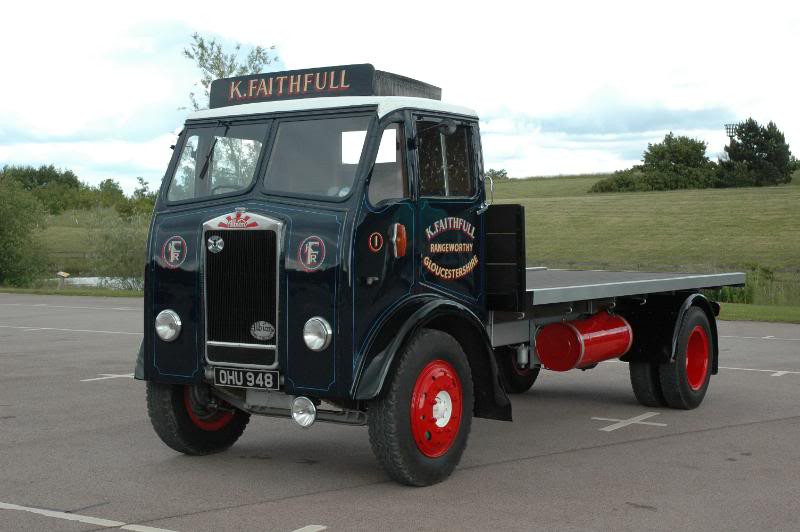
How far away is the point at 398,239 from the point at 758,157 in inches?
3292

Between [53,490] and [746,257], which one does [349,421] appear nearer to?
[53,490]

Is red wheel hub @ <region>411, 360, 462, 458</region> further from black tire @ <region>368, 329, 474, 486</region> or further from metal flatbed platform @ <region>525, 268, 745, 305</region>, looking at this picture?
metal flatbed platform @ <region>525, 268, 745, 305</region>

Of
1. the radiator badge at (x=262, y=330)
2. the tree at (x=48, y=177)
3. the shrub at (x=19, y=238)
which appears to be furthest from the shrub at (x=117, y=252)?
the tree at (x=48, y=177)

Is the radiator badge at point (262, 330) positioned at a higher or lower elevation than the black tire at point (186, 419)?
higher

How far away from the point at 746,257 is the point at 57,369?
132 ft

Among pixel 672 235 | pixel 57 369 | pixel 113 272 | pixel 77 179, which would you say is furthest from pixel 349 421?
pixel 77 179

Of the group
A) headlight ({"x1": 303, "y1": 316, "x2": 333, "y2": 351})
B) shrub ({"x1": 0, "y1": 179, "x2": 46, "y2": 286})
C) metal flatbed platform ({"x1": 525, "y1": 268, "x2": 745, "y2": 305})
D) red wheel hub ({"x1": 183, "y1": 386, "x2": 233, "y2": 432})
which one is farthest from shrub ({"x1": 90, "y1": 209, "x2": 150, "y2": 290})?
headlight ({"x1": 303, "y1": 316, "x2": 333, "y2": 351})

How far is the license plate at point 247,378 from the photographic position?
7.17 m

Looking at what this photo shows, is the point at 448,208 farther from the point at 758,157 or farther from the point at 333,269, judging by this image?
the point at 758,157

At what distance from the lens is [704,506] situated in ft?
21.7

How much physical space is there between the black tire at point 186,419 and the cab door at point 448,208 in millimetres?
1914

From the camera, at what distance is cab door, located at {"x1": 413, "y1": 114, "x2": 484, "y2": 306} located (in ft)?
24.9

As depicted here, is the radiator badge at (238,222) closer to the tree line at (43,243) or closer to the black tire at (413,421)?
the black tire at (413,421)

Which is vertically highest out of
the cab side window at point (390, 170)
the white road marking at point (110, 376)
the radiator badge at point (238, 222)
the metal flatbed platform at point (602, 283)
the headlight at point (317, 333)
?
the cab side window at point (390, 170)
